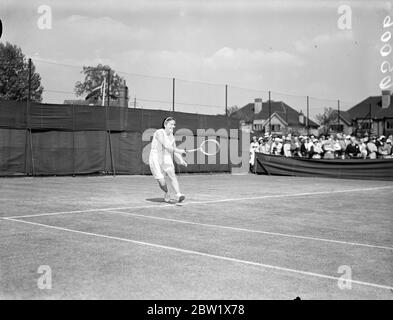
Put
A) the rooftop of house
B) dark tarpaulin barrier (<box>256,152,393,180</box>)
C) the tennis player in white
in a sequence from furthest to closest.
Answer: the rooftop of house
dark tarpaulin barrier (<box>256,152,393,180</box>)
the tennis player in white

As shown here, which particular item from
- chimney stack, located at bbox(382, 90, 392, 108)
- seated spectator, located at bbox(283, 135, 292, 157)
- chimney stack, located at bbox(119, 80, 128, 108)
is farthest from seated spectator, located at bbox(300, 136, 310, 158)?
chimney stack, located at bbox(382, 90, 392, 108)

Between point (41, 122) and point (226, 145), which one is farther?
point (226, 145)

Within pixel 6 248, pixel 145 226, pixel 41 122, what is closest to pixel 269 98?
pixel 41 122

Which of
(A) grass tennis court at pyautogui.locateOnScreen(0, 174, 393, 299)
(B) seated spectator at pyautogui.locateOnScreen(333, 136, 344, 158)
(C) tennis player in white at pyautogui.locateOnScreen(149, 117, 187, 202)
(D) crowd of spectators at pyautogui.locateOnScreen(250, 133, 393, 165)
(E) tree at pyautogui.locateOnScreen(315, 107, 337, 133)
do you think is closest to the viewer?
(A) grass tennis court at pyautogui.locateOnScreen(0, 174, 393, 299)

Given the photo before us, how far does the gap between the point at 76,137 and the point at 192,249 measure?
1765 centimetres

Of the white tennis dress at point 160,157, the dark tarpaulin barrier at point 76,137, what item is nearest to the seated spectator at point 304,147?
the dark tarpaulin barrier at point 76,137

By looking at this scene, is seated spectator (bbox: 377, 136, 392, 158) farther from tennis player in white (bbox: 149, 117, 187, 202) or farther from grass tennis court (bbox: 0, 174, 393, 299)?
tennis player in white (bbox: 149, 117, 187, 202)

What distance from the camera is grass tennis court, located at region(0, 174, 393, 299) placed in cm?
496

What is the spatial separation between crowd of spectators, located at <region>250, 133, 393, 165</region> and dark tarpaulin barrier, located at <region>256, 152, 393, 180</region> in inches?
40.3

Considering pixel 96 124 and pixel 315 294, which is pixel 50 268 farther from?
pixel 96 124

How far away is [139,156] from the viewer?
84.5 ft

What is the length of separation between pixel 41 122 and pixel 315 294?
63.5 ft

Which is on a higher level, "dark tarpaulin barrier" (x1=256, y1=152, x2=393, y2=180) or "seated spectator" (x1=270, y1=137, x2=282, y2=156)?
"seated spectator" (x1=270, y1=137, x2=282, y2=156)
